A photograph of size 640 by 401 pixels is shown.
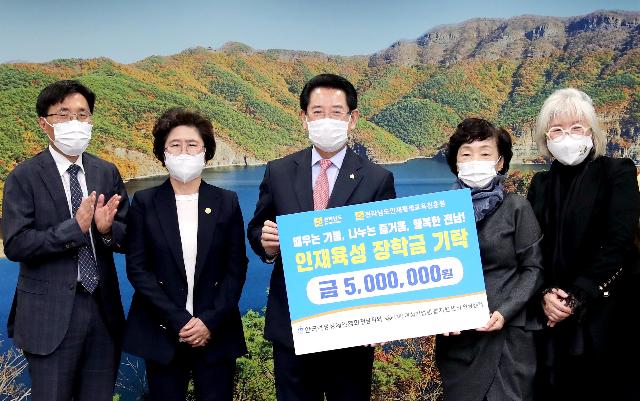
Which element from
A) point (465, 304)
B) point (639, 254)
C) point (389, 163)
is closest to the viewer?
point (465, 304)

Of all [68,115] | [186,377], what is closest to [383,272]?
[186,377]

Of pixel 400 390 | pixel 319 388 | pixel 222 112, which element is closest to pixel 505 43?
pixel 222 112

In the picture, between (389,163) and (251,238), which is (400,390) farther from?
(251,238)

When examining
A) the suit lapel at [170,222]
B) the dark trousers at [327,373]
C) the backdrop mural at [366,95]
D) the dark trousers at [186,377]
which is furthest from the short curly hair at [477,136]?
the backdrop mural at [366,95]

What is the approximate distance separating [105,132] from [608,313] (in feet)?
22.0

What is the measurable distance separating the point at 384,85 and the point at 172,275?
6.56 metres

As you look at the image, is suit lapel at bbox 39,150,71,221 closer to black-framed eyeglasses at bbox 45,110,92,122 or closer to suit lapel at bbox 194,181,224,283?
black-framed eyeglasses at bbox 45,110,92,122

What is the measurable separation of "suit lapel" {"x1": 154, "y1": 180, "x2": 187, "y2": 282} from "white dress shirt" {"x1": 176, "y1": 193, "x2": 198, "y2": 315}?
0.04 meters

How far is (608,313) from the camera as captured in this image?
2.57m

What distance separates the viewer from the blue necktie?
2.81 meters

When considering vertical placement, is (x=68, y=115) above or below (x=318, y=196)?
above

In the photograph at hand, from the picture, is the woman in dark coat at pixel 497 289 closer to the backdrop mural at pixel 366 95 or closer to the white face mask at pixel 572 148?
the white face mask at pixel 572 148

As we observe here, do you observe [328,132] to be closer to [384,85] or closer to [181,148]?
[181,148]

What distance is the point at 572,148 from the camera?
2596mm
